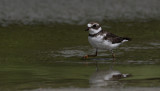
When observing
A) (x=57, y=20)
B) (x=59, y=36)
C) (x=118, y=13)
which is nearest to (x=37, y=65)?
(x=59, y=36)

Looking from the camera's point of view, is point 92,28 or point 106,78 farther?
point 92,28

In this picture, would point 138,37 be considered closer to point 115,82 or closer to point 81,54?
point 81,54

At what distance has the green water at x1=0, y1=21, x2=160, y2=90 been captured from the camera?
11.3m

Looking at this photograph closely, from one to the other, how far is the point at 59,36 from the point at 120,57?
4.44 metres

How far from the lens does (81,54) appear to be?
1545 centimetres

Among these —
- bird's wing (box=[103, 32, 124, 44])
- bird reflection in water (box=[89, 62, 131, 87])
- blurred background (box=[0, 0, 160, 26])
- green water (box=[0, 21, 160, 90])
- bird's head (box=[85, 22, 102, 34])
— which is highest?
blurred background (box=[0, 0, 160, 26])

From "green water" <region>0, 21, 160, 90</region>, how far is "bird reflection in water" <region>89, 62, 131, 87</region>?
0.29ft

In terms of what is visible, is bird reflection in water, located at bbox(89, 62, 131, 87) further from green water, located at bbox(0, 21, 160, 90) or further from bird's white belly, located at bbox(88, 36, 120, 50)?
bird's white belly, located at bbox(88, 36, 120, 50)

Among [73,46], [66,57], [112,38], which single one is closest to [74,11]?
[73,46]

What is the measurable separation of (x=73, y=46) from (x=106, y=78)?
5.27 metres

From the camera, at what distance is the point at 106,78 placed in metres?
11.6

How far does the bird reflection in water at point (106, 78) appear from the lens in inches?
424

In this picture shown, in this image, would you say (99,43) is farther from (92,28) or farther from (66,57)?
(66,57)

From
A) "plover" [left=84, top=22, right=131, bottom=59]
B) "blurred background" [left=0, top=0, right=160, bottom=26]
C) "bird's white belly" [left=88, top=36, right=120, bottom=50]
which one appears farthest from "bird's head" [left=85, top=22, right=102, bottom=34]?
"blurred background" [left=0, top=0, right=160, bottom=26]
